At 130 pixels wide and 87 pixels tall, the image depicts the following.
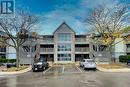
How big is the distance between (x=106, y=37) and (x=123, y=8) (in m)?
5.95

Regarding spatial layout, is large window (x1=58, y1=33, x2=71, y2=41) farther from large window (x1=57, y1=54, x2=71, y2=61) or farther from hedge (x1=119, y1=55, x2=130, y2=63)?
hedge (x1=119, y1=55, x2=130, y2=63)

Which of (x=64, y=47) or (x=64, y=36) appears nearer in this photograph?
(x=64, y=36)

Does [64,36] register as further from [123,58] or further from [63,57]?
[123,58]

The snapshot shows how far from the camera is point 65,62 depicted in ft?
215

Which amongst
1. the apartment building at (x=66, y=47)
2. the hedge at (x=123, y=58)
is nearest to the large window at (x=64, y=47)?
the apartment building at (x=66, y=47)

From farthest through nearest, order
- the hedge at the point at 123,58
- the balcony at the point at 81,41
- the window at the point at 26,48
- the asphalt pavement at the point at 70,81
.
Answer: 1. the balcony at the point at 81,41
2. the window at the point at 26,48
3. the hedge at the point at 123,58
4. the asphalt pavement at the point at 70,81

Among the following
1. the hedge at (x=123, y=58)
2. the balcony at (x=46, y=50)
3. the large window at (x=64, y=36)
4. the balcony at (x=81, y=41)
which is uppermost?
the large window at (x=64, y=36)

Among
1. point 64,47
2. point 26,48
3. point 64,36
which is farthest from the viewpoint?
point 64,47

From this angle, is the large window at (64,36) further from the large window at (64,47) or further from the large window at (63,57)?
the large window at (63,57)

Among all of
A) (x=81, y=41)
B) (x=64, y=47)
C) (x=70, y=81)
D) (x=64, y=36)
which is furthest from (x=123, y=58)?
(x=70, y=81)

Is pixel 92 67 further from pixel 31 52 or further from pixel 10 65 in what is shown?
pixel 31 52

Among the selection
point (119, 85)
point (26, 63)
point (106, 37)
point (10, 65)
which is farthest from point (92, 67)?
point (26, 63)

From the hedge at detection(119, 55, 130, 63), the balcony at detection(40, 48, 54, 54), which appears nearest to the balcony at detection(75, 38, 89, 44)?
the balcony at detection(40, 48, 54, 54)

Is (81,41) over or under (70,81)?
over
